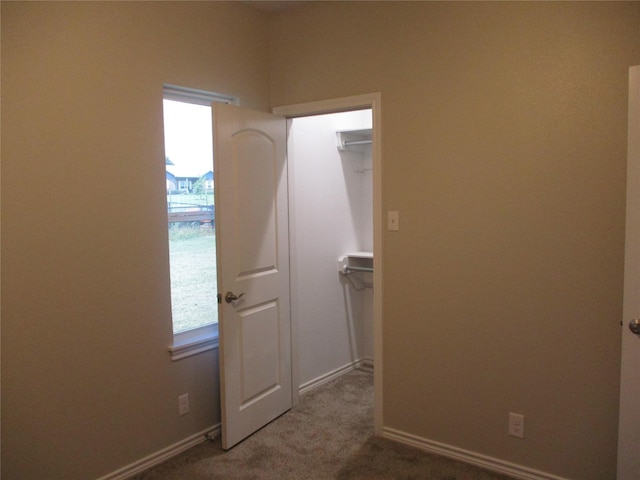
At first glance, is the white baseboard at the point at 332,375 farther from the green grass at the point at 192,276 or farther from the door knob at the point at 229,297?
the door knob at the point at 229,297

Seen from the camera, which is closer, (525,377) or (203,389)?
(525,377)

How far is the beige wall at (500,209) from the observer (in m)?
2.12

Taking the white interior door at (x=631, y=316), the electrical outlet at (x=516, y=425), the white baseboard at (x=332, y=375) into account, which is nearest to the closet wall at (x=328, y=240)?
the white baseboard at (x=332, y=375)

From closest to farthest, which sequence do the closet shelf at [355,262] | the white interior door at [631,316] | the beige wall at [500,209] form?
1. the white interior door at [631,316]
2. the beige wall at [500,209]
3. the closet shelf at [355,262]

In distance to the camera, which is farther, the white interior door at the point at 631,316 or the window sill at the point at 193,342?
the window sill at the point at 193,342

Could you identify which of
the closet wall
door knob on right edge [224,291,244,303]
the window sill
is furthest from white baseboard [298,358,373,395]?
door knob on right edge [224,291,244,303]

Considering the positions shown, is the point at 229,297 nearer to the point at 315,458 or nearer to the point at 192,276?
the point at 192,276

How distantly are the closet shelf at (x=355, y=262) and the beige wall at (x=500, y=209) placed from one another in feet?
3.49

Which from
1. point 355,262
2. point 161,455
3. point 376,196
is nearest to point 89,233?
point 161,455

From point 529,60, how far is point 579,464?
1.94 m

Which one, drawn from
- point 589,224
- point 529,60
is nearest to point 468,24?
point 529,60

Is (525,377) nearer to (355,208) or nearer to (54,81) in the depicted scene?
(355,208)

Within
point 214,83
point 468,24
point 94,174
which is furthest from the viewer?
point 214,83

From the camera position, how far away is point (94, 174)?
223 cm
